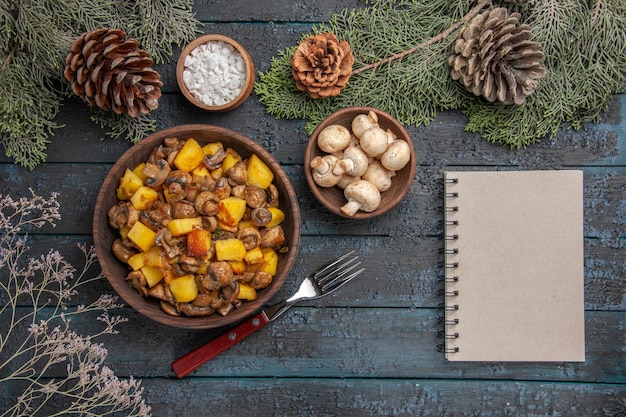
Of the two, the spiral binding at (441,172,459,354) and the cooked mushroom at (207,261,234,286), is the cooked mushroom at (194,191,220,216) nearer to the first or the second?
the cooked mushroom at (207,261,234,286)

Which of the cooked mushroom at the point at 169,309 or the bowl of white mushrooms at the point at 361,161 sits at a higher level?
the bowl of white mushrooms at the point at 361,161

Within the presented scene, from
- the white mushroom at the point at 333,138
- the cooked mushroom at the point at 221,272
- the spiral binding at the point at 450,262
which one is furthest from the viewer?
the spiral binding at the point at 450,262

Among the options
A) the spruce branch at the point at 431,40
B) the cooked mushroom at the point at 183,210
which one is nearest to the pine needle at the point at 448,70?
the spruce branch at the point at 431,40

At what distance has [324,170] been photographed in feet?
4.40

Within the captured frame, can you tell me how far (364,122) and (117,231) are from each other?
0.65 m

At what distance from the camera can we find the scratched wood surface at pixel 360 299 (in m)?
1.46

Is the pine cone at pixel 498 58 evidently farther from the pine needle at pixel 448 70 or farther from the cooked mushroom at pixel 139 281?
the cooked mushroom at pixel 139 281

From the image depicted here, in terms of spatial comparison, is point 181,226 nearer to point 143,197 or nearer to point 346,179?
point 143,197

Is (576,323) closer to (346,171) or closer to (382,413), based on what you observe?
(382,413)

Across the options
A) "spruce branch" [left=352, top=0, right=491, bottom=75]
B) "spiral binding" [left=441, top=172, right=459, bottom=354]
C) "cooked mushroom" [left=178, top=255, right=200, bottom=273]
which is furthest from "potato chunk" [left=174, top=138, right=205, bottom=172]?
"spiral binding" [left=441, top=172, right=459, bottom=354]

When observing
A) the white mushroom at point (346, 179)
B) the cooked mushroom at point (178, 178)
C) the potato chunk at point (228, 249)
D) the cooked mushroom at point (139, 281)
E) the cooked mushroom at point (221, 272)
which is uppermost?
the white mushroom at point (346, 179)

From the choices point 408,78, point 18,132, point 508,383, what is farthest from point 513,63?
point 18,132

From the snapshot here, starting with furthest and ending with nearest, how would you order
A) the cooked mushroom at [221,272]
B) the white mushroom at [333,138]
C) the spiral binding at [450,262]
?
1. the spiral binding at [450,262]
2. the white mushroom at [333,138]
3. the cooked mushroom at [221,272]

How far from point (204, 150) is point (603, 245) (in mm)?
1067
